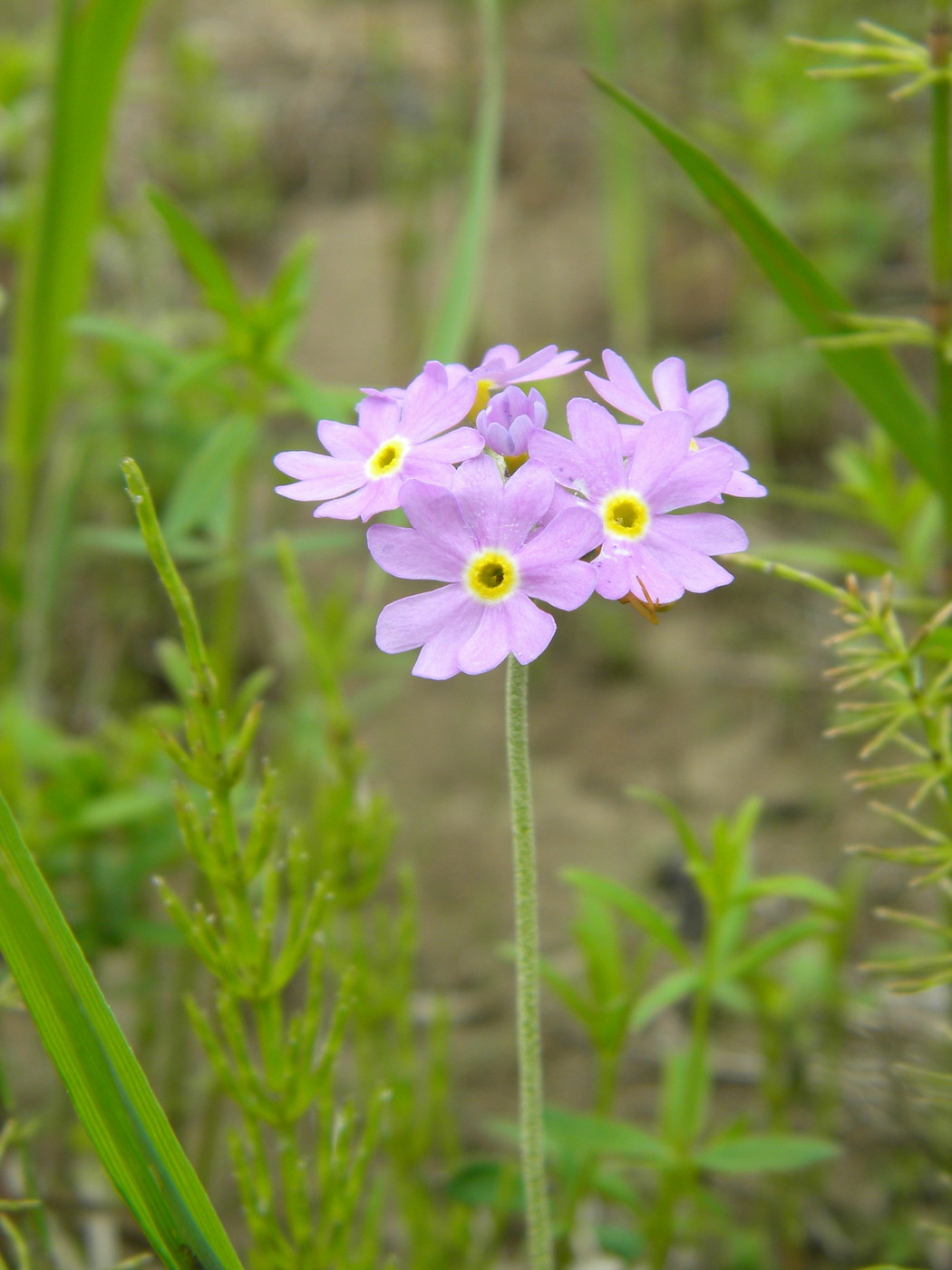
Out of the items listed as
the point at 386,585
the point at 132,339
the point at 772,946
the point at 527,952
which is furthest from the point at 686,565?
the point at 386,585

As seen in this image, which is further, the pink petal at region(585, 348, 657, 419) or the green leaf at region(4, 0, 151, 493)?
the green leaf at region(4, 0, 151, 493)

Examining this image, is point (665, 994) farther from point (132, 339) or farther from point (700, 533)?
point (132, 339)

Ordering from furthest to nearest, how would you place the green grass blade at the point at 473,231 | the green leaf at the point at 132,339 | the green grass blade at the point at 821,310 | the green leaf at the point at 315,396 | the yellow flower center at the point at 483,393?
1. the green grass blade at the point at 473,231
2. the green leaf at the point at 132,339
3. the green leaf at the point at 315,396
4. the green grass blade at the point at 821,310
5. the yellow flower center at the point at 483,393

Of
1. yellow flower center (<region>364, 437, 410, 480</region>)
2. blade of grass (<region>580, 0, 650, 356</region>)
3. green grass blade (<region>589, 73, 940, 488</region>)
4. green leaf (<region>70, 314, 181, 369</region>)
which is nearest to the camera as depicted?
yellow flower center (<region>364, 437, 410, 480</region>)

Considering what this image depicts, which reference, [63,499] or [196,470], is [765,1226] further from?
[63,499]

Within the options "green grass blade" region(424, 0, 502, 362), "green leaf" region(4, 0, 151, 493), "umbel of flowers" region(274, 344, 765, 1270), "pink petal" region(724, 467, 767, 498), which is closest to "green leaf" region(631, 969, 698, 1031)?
"umbel of flowers" region(274, 344, 765, 1270)

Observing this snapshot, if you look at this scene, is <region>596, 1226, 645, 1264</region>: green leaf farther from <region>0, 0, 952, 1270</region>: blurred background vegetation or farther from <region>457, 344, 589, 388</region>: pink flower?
<region>457, 344, 589, 388</region>: pink flower

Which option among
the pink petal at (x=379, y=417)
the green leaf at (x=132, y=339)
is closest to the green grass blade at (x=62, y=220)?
the green leaf at (x=132, y=339)

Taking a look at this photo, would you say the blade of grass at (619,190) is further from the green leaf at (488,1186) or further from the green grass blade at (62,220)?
the green leaf at (488,1186)
